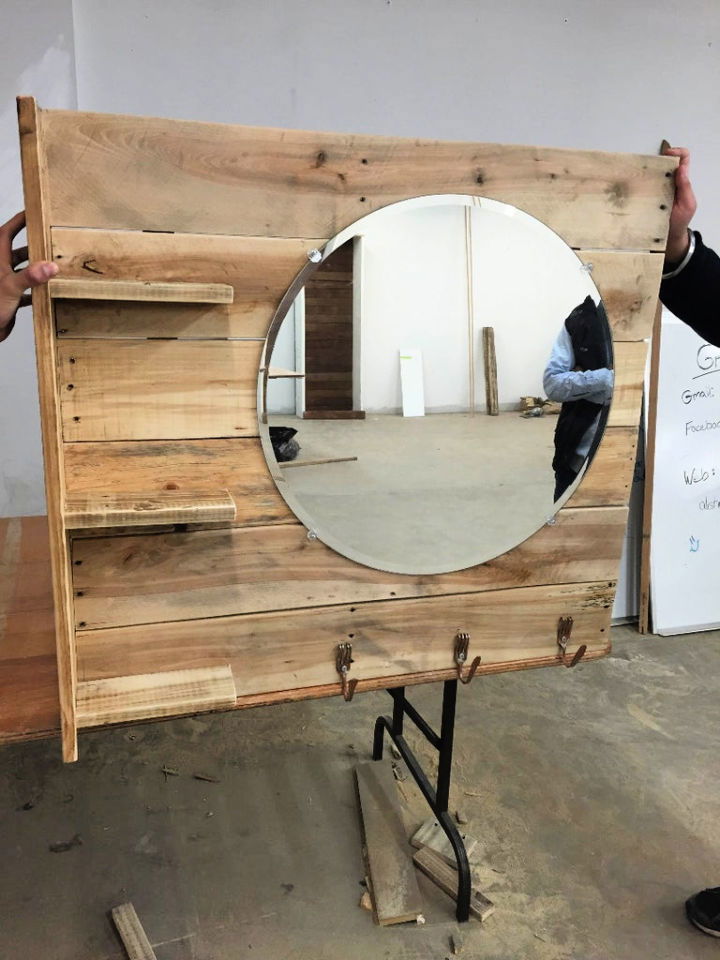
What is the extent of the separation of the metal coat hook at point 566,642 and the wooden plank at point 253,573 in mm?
100

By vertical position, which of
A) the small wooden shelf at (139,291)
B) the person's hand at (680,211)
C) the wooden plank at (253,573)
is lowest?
the wooden plank at (253,573)

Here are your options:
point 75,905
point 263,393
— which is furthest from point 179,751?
point 263,393

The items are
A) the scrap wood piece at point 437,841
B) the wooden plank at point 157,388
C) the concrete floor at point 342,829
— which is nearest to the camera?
the wooden plank at point 157,388

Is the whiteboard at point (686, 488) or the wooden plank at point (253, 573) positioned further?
the whiteboard at point (686, 488)

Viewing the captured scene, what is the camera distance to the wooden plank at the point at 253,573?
1.12 metres

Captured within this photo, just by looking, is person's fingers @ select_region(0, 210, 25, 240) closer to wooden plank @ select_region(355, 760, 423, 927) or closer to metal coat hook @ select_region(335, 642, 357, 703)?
metal coat hook @ select_region(335, 642, 357, 703)

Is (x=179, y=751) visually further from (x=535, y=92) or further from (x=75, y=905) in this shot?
(x=535, y=92)

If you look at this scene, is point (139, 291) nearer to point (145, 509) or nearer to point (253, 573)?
point (145, 509)

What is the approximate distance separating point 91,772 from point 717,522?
2.56 m

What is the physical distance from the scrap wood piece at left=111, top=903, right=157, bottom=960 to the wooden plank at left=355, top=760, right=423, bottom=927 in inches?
19.9

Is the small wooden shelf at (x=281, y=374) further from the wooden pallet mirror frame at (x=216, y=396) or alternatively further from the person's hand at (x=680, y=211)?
the person's hand at (x=680, y=211)

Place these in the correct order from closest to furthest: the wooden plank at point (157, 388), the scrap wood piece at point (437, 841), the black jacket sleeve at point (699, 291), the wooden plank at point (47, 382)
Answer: the wooden plank at point (47, 382) → the wooden plank at point (157, 388) → the black jacket sleeve at point (699, 291) → the scrap wood piece at point (437, 841)

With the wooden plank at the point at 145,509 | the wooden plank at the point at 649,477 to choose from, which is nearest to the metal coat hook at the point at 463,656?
the wooden plank at the point at 145,509

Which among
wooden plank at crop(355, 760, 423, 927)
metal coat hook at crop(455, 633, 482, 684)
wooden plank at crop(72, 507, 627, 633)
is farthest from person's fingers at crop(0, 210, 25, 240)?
wooden plank at crop(355, 760, 423, 927)
